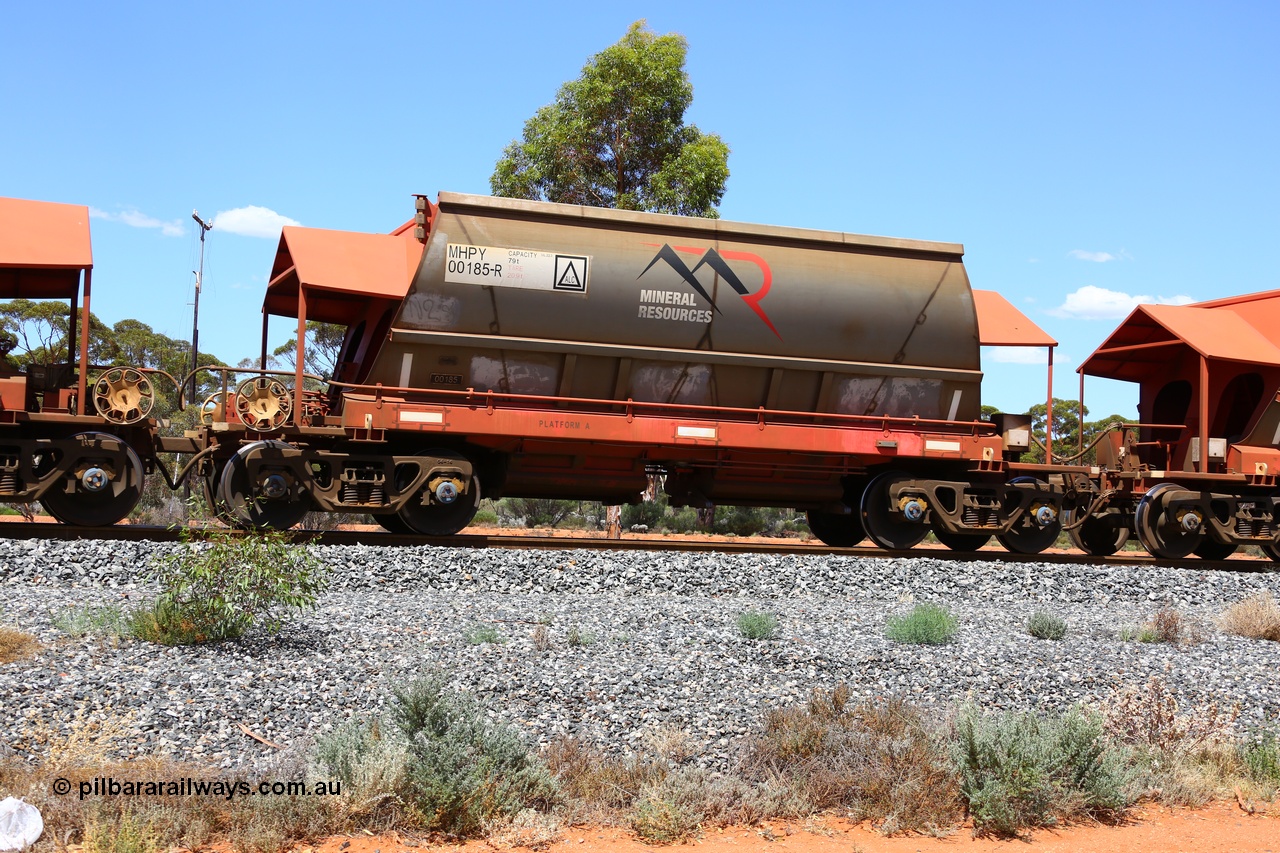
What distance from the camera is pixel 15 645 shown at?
6777 mm

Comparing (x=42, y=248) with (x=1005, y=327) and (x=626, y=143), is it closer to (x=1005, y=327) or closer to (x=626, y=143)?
(x=1005, y=327)

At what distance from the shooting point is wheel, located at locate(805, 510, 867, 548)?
15742 mm

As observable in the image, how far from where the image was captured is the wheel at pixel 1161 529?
1481 cm

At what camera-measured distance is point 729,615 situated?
358 inches

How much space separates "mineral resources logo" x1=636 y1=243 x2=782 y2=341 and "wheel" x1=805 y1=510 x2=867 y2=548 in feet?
12.5

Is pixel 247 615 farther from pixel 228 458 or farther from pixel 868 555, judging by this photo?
pixel 868 555

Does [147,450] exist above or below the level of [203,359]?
below

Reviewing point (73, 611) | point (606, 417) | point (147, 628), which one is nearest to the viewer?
point (147, 628)

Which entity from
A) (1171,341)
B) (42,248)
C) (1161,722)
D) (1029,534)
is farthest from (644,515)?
(1161,722)

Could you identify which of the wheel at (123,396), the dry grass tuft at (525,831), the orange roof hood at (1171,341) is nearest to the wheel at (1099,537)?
the orange roof hood at (1171,341)

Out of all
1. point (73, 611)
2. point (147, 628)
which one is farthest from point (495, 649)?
point (73, 611)

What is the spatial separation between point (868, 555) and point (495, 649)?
7.11m

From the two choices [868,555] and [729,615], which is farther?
[868,555]

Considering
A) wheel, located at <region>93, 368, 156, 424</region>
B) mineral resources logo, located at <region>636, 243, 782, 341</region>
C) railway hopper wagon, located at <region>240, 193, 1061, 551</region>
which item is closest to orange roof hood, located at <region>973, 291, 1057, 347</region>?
railway hopper wagon, located at <region>240, 193, 1061, 551</region>
